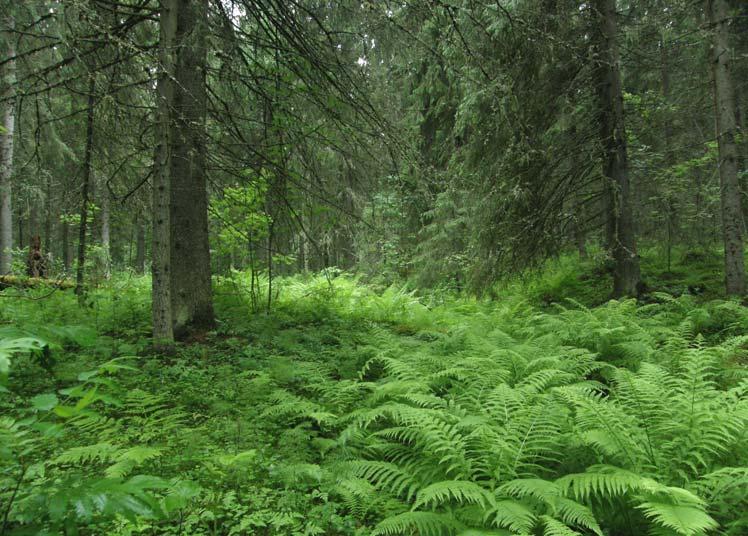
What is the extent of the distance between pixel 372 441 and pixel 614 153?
7.03 metres

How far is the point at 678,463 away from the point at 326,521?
7.17 feet

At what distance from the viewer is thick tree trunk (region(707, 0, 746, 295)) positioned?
22.9 ft

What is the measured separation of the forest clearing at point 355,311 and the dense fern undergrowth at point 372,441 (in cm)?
2

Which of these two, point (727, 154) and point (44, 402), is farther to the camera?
point (727, 154)

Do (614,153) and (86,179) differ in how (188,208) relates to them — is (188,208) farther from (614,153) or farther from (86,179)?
(614,153)

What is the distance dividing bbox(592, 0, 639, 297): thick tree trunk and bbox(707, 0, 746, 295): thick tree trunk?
1.35 meters

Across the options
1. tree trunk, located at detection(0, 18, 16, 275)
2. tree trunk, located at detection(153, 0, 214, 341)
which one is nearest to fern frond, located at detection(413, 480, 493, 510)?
tree trunk, located at detection(153, 0, 214, 341)

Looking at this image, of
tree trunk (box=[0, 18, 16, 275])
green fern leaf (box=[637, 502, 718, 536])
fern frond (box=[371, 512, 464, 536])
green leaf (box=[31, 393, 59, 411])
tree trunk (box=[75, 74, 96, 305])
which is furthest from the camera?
tree trunk (box=[0, 18, 16, 275])

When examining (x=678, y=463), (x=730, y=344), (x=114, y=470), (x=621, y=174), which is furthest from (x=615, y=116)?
(x=114, y=470)

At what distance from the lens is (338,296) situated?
29.1 feet

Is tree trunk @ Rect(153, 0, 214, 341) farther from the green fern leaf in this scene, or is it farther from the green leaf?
the green fern leaf

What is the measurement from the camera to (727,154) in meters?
7.04

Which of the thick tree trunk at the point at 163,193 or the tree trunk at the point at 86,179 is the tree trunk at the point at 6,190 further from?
the thick tree trunk at the point at 163,193

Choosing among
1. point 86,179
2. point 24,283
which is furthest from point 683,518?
point 24,283
